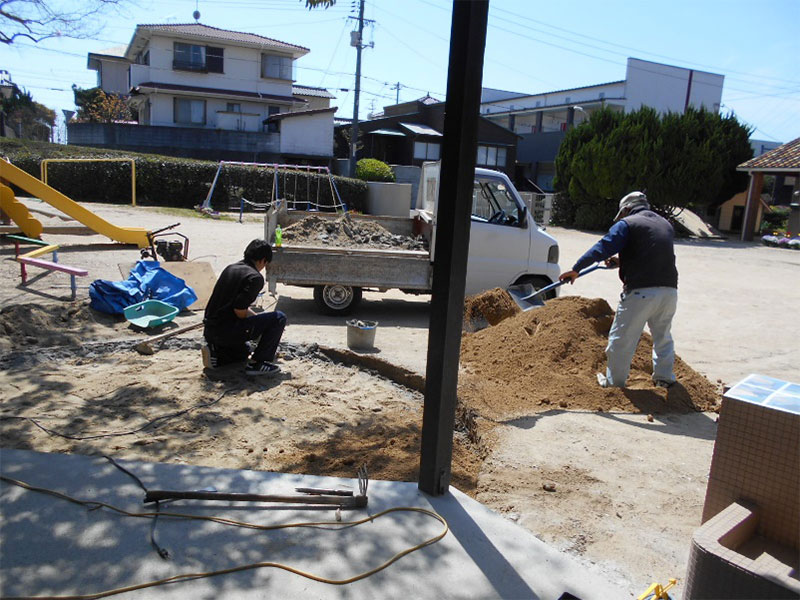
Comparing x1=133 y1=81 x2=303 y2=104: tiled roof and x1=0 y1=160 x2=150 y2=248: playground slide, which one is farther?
x1=133 y1=81 x2=303 y2=104: tiled roof

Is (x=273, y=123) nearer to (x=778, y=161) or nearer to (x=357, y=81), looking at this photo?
(x=357, y=81)

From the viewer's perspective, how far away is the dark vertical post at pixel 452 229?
9.43ft

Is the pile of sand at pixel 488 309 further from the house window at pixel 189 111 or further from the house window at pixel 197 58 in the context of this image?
the house window at pixel 197 58

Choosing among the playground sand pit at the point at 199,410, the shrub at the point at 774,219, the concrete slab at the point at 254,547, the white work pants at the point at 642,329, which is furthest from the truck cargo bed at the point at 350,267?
the shrub at the point at 774,219

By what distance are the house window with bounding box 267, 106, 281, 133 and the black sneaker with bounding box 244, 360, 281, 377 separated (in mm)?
33818

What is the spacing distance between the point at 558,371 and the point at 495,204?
3.65 meters

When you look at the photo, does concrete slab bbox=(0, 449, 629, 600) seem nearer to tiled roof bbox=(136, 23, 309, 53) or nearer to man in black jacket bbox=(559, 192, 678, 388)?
man in black jacket bbox=(559, 192, 678, 388)

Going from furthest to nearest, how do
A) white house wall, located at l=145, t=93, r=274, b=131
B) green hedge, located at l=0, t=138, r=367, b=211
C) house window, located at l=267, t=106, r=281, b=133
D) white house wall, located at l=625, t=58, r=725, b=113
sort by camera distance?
white house wall, located at l=625, t=58, r=725, b=113
house window, located at l=267, t=106, r=281, b=133
white house wall, located at l=145, t=93, r=274, b=131
green hedge, located at l=0, t=138, r=367, b=211

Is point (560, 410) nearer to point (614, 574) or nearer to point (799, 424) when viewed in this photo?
point (614, 574)

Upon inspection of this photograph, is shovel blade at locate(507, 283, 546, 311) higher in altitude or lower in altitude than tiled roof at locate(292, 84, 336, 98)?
lower

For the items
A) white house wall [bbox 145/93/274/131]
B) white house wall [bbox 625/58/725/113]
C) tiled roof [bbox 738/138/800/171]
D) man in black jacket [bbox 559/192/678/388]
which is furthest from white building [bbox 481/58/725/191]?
man in black jacket [bbox 559/192/678/388]

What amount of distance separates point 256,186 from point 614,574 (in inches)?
1025

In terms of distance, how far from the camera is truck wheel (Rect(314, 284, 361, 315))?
28.9 ft

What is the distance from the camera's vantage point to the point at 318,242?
9234 mm
